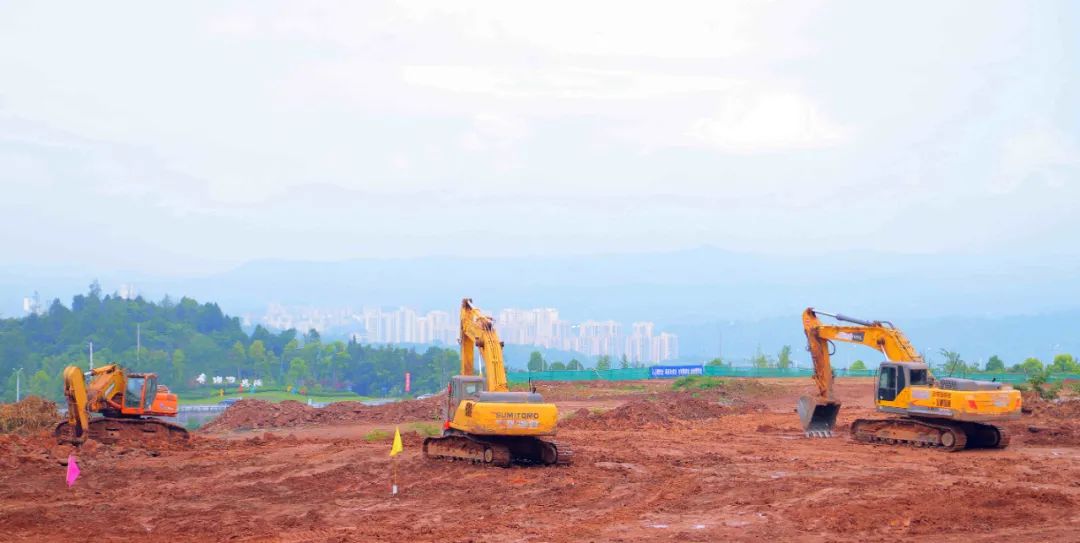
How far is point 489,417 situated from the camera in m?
24.9

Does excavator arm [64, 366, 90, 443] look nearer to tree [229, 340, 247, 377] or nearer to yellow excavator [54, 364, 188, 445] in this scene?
yellow excavator [54, 364, 188, 445]

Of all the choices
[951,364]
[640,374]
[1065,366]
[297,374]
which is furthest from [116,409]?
[297,374]

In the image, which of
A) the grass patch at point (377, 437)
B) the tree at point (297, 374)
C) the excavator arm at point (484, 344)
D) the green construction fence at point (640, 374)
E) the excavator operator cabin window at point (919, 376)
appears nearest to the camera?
the excavator arm at point (484, 344)

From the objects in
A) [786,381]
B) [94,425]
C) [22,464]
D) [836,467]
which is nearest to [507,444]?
[836,467]

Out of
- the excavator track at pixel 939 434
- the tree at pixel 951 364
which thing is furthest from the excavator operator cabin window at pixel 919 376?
the tree at pixel 951 364

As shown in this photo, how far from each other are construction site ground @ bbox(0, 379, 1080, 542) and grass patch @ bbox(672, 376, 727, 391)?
2560 centimetres

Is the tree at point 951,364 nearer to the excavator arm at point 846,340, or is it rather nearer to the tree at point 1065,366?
the tree at point 1065,366

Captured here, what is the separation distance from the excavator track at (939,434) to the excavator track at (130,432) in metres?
22.5

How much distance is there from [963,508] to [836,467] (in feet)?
22.8

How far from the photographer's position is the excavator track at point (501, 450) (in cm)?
2600

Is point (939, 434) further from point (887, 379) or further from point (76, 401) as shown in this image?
point (76, 401)

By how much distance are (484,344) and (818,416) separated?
13882mm

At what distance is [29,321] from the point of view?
143 metres

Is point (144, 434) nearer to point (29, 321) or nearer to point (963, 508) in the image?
point (963, 508)
